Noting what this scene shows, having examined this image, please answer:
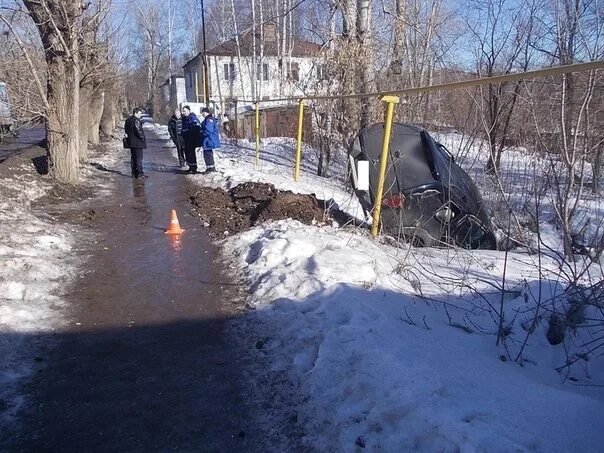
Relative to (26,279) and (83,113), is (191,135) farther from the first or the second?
(26,279)

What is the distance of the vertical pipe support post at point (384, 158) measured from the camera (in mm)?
5698

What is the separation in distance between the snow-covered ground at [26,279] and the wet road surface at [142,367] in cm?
13

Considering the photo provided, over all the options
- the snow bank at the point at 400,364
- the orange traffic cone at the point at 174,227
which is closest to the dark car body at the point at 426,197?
the snow bank at the point at 400,364

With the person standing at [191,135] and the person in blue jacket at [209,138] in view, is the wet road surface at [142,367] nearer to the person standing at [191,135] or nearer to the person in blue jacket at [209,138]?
the person in blue jacket at [209,138]

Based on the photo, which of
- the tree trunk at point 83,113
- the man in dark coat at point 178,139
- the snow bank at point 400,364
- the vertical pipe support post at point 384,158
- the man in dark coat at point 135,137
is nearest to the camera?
the snow bank at point 400,364

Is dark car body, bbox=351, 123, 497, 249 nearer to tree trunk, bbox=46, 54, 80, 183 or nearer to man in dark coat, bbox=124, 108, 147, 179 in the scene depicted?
man in dark coat, bbox=124, 108, 147, 179

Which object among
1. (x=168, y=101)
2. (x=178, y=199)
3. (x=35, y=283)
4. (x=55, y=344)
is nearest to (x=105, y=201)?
(x=178, y=199)

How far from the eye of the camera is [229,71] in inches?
1886

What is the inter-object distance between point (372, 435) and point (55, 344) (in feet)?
8.86

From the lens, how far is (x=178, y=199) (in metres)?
9.76

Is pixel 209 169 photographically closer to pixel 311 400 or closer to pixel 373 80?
pixel 373 80

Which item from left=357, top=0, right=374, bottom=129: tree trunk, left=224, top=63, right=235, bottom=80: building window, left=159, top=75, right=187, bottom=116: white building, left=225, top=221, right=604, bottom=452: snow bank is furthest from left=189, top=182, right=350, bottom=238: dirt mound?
left=159, top=75, right=187, bottom=116: white building

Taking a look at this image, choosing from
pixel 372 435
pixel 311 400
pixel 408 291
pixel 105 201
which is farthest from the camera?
pixel 105 201

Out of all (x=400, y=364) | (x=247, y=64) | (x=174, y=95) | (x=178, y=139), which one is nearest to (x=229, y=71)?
(x=247, y=64)
